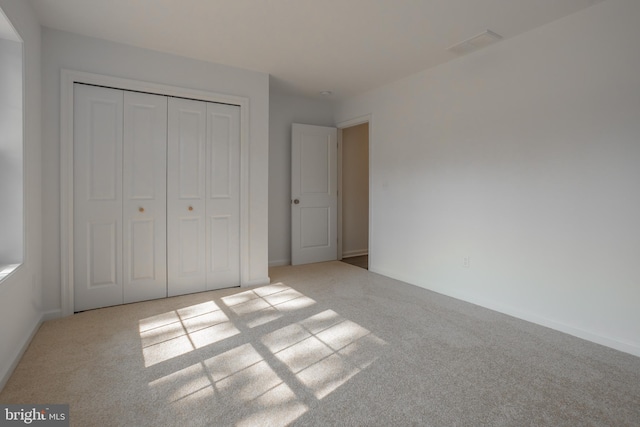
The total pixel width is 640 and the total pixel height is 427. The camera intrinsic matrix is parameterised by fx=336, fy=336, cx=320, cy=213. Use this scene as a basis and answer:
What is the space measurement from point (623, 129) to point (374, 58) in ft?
7.35

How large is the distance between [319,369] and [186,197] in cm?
236

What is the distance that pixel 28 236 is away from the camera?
2531 millimetres

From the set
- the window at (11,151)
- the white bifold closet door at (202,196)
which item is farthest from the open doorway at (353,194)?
the window at (11,151)

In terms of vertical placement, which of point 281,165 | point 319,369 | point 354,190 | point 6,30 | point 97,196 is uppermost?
point 6,30

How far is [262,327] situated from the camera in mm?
2787

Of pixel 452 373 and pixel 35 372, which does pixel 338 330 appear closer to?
pixel 452 373

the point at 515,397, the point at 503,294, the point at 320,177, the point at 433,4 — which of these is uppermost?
the point at 433,4

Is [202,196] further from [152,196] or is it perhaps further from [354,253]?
[354,253]

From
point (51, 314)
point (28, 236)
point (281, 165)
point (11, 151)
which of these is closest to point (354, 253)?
point (281, 165)

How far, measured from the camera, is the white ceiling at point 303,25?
2559mm

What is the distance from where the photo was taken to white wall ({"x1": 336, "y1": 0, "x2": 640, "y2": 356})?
2.44 meters

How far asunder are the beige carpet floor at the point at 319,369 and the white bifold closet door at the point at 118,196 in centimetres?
30

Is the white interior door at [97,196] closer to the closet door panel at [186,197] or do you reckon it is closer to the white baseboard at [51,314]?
the white baseboard at [51,314]

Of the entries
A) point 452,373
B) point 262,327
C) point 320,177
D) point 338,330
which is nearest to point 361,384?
point 452,373
